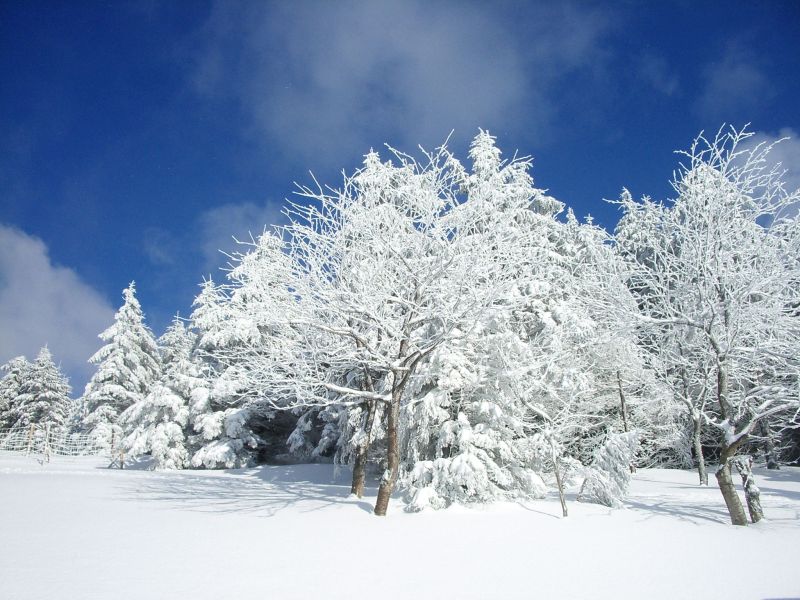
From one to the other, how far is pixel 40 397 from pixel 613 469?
46634 mm

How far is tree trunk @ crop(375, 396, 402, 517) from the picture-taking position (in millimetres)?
10141

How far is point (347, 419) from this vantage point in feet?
56.4

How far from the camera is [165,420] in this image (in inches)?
885

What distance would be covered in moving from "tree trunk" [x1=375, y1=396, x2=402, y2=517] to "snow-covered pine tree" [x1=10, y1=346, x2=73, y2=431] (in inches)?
1621

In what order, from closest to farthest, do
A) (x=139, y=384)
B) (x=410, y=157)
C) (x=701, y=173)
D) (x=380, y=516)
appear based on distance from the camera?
(x=380, y=516), (x=701, y=173), (x=410, y=157), (x=139, y=384)

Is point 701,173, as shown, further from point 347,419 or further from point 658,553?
point 347,419

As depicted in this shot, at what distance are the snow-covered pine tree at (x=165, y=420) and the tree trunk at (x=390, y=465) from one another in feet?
51.0

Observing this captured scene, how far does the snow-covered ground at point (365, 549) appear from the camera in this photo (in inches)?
209

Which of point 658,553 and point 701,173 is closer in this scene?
point 658,553

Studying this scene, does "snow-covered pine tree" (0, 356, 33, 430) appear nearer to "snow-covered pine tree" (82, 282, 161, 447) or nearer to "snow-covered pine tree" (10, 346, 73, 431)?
"snow-covered pine tree" (10, 346, 73, 431)

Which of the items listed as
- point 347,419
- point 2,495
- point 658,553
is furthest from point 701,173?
point 2,495

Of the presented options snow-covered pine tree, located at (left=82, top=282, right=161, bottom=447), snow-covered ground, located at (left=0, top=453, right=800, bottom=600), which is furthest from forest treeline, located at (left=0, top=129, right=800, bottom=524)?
snow-covered pine tree, located at (left=82, top=282, right=161, bottom=447)

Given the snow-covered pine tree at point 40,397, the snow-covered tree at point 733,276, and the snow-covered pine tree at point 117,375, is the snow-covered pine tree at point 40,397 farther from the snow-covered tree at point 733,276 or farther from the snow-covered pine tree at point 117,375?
the snow-covered tree at point 733,276

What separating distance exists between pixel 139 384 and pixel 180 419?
38.4 feet
